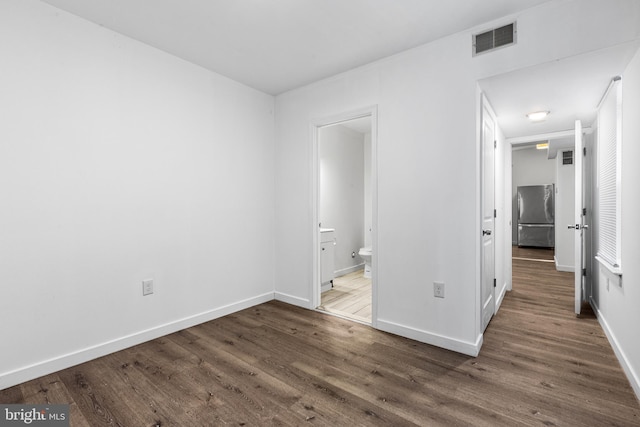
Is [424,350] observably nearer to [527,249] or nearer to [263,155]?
[263,155]

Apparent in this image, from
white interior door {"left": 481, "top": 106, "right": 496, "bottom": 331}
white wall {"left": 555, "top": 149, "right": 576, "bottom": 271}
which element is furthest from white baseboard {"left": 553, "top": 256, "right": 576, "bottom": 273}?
white interior door {"left": 481, "top": 106, "right": 496, "bottom": 331}

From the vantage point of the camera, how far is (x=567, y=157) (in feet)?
17.8

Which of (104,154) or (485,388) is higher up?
(104,154)

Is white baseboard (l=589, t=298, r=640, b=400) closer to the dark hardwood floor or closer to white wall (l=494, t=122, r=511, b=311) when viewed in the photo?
the dark hardwood floor

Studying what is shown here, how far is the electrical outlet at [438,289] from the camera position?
251 cm

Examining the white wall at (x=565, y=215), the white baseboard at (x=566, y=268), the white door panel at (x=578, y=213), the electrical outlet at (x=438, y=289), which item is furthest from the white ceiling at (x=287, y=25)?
the white baseboard at (x=566, y=268)

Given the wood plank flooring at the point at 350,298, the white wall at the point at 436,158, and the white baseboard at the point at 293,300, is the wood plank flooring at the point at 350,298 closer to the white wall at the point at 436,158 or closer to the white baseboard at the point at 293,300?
the white baseboard at the point at 293,300

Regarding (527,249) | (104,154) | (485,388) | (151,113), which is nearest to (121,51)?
(151,113)

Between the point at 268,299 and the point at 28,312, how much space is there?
2.17 metres

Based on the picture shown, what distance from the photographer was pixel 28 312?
2.03 metres

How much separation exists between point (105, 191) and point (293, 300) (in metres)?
2.18

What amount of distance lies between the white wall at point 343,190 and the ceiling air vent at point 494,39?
8.65 ft

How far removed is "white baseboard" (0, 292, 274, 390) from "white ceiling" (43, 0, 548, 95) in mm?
2442

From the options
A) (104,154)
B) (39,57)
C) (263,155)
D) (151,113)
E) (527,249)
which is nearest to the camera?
(39,57)
